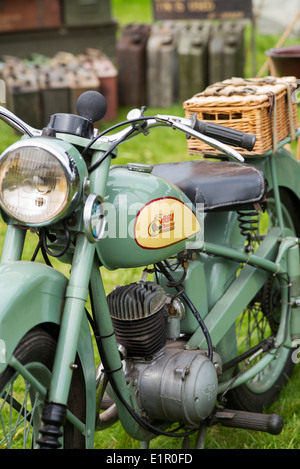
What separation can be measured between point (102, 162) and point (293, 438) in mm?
1383

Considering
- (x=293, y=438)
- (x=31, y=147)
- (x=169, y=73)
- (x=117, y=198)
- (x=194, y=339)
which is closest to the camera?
(x=31, y=147)

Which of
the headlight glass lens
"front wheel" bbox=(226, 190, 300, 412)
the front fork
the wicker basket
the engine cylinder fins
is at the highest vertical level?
the headlight glass lens

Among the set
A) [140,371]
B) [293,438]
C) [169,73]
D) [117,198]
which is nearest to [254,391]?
[293,438]

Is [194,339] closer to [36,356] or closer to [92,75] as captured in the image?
[36,356]

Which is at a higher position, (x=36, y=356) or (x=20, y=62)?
(x=36, y=356)

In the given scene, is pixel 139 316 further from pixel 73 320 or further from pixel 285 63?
pixel 285 63

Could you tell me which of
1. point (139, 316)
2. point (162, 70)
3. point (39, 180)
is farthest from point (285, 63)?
point (162, 70)

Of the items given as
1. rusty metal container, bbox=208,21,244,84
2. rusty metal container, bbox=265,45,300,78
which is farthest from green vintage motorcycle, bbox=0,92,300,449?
rusty metal container, bbox=208,21,244,84

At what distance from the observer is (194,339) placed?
216cm

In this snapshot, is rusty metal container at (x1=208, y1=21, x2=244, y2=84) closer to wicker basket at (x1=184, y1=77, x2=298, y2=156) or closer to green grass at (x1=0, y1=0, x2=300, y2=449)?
green grass at (x1=0, y1=0, x2=300, y2=449)

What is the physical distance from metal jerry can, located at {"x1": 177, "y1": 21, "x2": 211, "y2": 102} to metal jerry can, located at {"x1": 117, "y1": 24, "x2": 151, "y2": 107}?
42 centimetres

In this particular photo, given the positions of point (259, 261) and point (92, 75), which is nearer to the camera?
point (259, 261)

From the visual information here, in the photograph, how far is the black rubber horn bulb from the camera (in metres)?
1.71

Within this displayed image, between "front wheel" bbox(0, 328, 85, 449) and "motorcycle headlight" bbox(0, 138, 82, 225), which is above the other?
"motorcycle headlight" bbox(0, 138, 82, 225)
